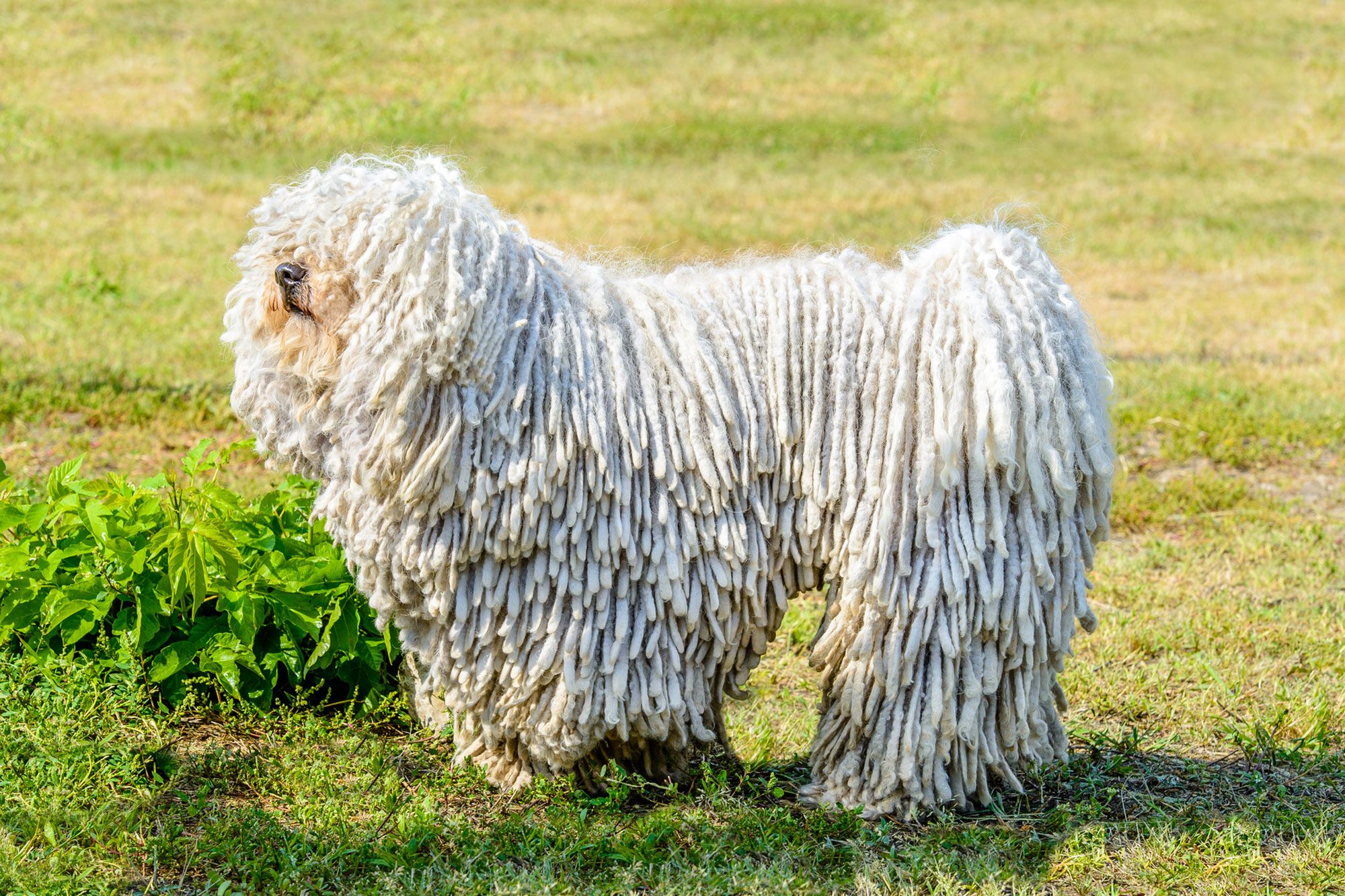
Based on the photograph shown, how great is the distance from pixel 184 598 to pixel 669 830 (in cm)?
154

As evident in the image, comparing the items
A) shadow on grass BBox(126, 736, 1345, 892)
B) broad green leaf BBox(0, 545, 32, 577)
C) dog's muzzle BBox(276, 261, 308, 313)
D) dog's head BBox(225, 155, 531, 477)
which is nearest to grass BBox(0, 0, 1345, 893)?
shadow on grass BBox(126, 736, 1345, 892)

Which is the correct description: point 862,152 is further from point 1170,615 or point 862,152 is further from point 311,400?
point 311,400

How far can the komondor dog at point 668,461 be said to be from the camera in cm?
320

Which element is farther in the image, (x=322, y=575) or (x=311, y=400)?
(x=322, y=575)

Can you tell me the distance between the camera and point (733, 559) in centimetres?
328

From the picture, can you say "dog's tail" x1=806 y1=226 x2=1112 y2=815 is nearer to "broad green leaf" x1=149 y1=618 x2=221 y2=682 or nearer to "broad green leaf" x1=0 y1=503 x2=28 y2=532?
"broad green leaf" x1=149 y1=618 x2=221 y2=682

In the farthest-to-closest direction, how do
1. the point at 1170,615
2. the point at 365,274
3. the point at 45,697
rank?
the point at 1170,615 < the point at 45,697 < the point at 365,274

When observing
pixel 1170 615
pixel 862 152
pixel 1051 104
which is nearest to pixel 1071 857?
pixel 1170 615

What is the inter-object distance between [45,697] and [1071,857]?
2655 millimetres

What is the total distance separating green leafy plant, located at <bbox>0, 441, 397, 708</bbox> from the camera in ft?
12.7

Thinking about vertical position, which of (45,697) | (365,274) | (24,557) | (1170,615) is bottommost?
(1170,615)

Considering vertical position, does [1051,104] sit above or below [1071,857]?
above

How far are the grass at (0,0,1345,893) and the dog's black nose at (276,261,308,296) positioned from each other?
1.30 meters

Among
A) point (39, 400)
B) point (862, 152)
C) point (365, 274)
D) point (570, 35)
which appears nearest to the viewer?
point (365, 274)
